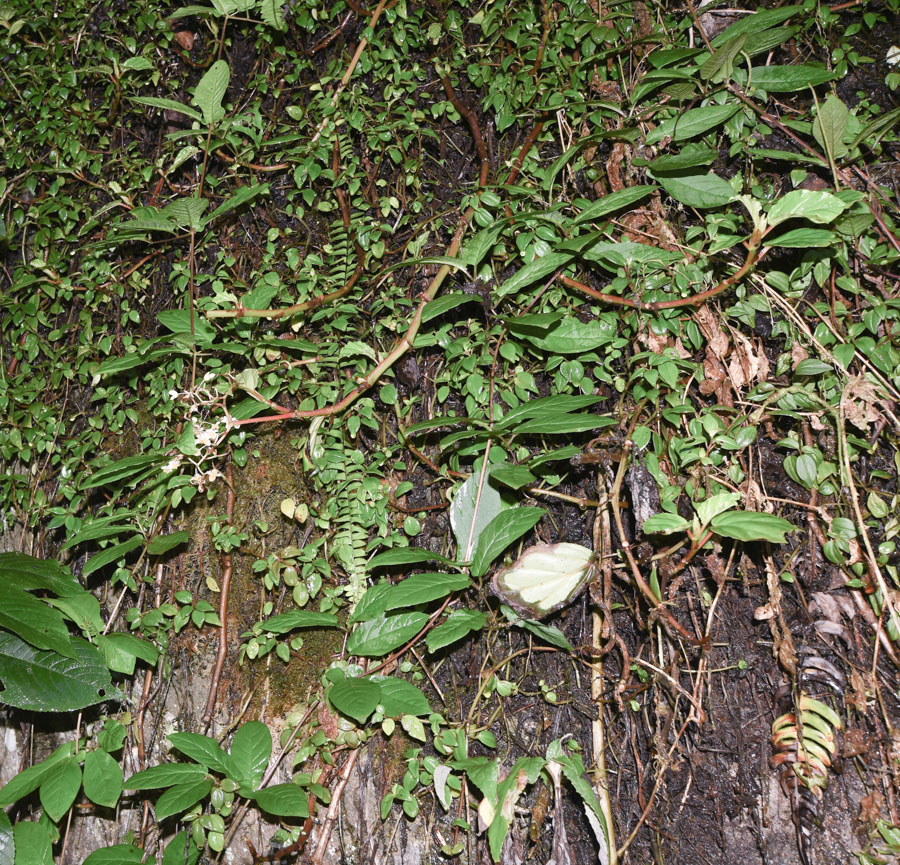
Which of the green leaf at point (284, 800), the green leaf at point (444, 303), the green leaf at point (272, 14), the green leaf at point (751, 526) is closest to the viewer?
the green leaf at point (751, 526)

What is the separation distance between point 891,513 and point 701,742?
0.63 metres

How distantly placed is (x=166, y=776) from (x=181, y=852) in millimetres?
202

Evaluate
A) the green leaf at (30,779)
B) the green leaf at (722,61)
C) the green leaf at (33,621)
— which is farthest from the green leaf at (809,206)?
the green leaf at (30,779)

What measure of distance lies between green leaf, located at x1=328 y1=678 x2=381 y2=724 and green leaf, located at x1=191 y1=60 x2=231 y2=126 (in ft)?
5.38

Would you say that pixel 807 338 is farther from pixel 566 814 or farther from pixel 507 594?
pixel 566 814

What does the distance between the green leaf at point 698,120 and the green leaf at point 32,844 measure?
7.97 feet

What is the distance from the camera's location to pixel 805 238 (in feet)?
4.64

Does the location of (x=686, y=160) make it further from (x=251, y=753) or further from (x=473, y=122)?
(x=251, y=753)

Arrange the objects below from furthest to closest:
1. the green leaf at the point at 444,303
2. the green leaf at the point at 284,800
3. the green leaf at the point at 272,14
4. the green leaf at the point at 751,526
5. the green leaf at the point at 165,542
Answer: the green leaf at the point at 272,14 → the green leaf at the point at 165,542 → the green leaf at the point at 444,303 → the green leaf at the point at 284,800 → the green leaf at the point at 751,526

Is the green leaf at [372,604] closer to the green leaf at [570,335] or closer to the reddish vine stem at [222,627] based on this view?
the reddish vine stem at [222,627]

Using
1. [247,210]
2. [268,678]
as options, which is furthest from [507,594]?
[247,210]

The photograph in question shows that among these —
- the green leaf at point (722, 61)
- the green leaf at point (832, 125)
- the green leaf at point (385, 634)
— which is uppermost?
the green leaf at point (722, 61)

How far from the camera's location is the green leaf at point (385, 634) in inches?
61.3

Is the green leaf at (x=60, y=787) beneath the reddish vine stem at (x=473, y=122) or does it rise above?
beneath
